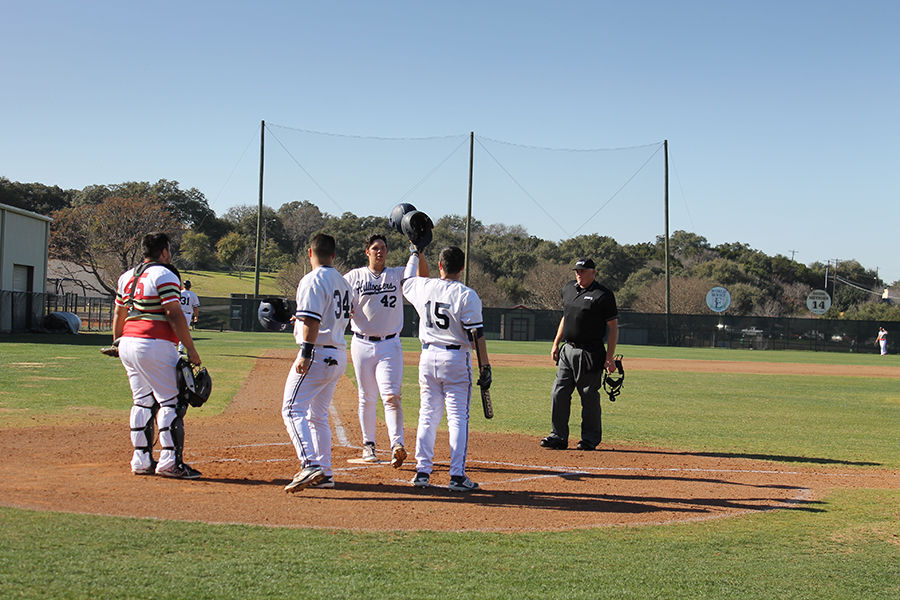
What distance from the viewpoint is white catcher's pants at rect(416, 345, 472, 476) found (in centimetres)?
658

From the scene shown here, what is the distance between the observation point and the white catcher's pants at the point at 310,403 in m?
6.25

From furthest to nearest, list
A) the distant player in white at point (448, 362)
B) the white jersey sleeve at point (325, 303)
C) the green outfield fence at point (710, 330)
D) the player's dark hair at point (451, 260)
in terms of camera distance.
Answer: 1. the green outfield fence at point (710, 330)
2. the player's dark hair at point (451, 260)
3. the distant player in white at point (448, 362)
4. the white jersey sleeve at point (325, 303)

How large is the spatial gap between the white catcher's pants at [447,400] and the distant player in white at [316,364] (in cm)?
74

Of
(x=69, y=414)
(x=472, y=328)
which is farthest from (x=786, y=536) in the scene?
(x=69, y=414)

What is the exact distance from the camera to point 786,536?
17.5 ft

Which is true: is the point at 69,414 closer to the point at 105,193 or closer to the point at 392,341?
the point at 392,341

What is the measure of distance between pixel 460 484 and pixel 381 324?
169cm

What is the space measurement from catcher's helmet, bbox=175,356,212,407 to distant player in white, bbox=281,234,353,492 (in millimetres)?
922

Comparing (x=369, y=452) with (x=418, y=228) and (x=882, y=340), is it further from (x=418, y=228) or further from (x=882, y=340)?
(x=882, y=340)

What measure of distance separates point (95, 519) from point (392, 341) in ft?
10.1

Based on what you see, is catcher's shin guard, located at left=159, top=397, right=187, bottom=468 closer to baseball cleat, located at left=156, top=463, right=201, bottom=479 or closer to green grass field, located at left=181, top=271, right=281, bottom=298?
baseball cleat, located at left=156, top=463, right=201, bottom=479

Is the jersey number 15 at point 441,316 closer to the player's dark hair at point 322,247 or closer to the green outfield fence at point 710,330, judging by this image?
the player's dark hair at point 322,247

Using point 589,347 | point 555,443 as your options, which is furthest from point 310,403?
point 589,347

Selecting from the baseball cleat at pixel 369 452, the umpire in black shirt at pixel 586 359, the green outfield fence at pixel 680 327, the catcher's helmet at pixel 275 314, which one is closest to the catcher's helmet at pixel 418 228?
the catcher's helmet at pixel 275 314
